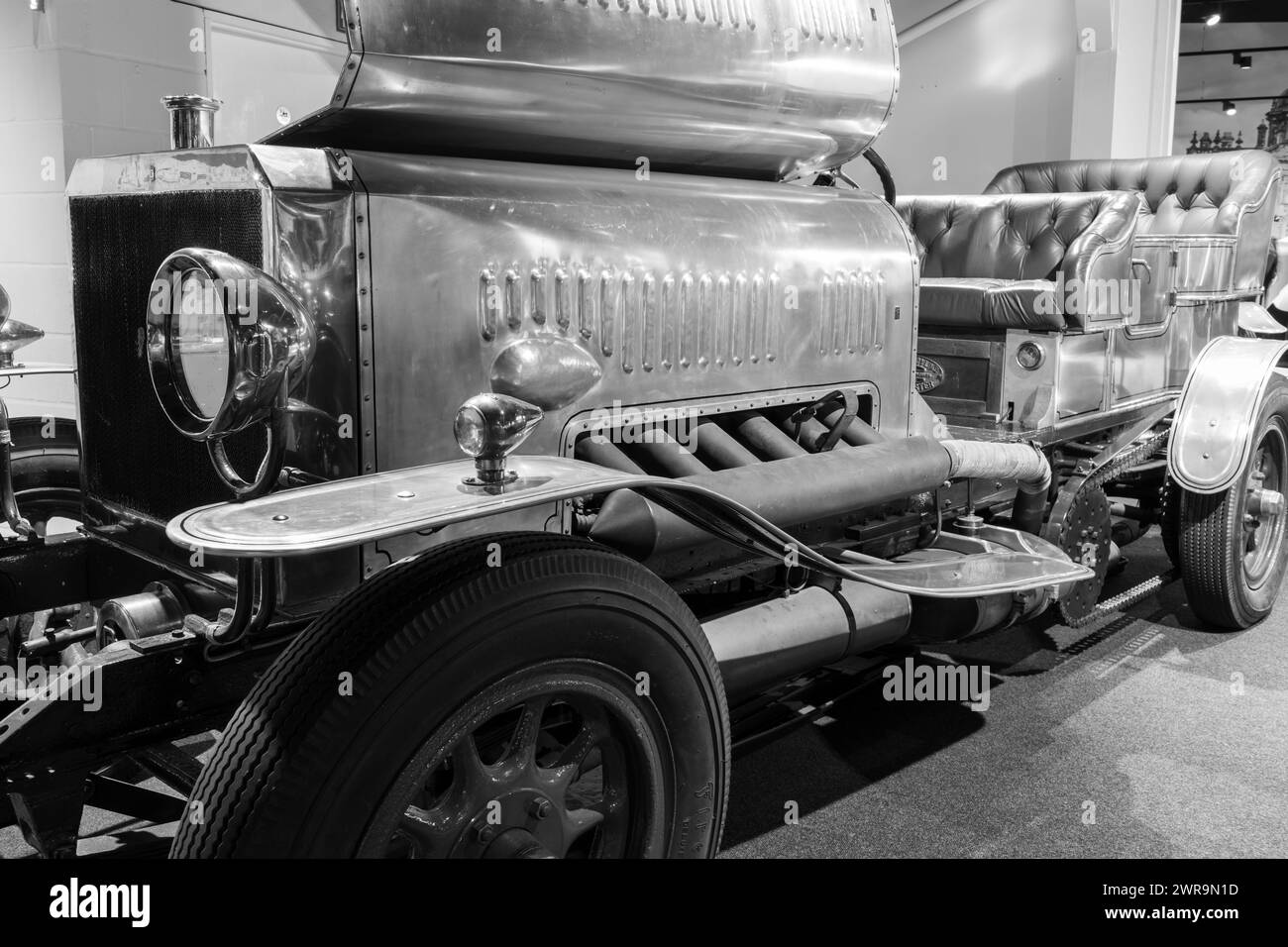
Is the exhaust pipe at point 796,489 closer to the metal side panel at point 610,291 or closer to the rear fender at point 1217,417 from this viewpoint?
the metal side panel at point 610,291

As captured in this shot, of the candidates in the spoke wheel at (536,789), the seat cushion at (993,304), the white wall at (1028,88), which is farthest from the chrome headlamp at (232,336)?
the white wall at (1028,88)

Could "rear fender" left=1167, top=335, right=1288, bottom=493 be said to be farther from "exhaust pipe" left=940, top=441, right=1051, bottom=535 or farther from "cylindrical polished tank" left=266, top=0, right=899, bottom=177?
"cylindrical polished tank" left=266, top=0, right=899, bottom=177

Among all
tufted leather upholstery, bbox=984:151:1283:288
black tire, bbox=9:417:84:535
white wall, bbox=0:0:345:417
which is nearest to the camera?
black tire, bbox=9:417:84:535

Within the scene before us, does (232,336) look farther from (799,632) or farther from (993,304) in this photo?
(993,304)

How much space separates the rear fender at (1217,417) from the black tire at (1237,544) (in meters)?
0.08

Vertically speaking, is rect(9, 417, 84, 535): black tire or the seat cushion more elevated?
the seat cushion

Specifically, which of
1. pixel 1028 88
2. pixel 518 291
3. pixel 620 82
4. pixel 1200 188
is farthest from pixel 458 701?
pixel 1028 88

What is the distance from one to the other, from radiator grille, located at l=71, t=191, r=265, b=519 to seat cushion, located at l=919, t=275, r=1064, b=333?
2478 mm

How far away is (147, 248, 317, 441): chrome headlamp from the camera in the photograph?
4.88 ft

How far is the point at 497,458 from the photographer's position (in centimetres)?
154

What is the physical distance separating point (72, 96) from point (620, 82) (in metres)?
3.18

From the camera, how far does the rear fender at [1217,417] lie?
3658 millimetres

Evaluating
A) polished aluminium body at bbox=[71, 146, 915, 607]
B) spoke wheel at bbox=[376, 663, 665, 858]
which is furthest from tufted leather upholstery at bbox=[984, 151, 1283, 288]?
spoke wheel at bbox=[376, 663, 665, 858]
